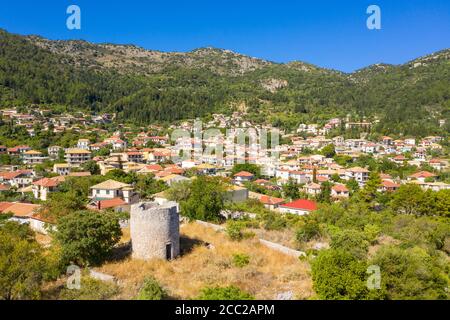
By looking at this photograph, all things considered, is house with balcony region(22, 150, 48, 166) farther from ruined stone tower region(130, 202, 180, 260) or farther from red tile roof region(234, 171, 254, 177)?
ruined stone tower region(130, 202, 180, 260)

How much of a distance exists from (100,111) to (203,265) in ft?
297

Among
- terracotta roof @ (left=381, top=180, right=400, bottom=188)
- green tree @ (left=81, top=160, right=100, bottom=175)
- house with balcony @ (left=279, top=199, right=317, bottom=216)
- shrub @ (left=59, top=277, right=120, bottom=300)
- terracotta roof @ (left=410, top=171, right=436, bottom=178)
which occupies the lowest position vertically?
house with balcony @ (left=279, top=199, right=317, bottom=216)

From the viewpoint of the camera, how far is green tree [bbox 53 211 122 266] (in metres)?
14.3

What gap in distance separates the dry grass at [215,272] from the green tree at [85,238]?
0.74 m

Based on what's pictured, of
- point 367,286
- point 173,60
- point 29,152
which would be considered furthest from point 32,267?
point 173,60

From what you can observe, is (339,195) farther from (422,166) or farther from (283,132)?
(283,132)

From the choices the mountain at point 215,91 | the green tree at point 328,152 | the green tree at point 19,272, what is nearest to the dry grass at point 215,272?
the green tree at point 19,272

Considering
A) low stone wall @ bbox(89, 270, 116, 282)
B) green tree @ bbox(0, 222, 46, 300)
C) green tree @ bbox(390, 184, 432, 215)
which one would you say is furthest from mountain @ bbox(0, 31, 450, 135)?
green tree @ bbox(0, 222, 46, 300)

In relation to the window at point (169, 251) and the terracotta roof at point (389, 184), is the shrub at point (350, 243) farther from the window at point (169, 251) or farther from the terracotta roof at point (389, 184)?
the terracotta roof at point (389, 184)

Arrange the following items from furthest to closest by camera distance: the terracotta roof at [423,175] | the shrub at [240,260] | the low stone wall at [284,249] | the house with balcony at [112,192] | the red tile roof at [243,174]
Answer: the terracotta roof at [423,175] < the red tile roof at [243,174] < the house with balcony at [112,192] < the low stone wall at [284,249] < the shrub at [240,260]

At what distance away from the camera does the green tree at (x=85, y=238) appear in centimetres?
1429

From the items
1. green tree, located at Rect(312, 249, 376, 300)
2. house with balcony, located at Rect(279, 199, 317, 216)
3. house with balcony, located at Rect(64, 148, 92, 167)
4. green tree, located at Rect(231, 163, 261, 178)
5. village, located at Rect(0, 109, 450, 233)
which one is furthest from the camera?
house with balcony, located at Rect(64, 148, 92, 167)

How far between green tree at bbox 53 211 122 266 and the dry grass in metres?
0.74

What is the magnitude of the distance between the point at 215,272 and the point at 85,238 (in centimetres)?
497
